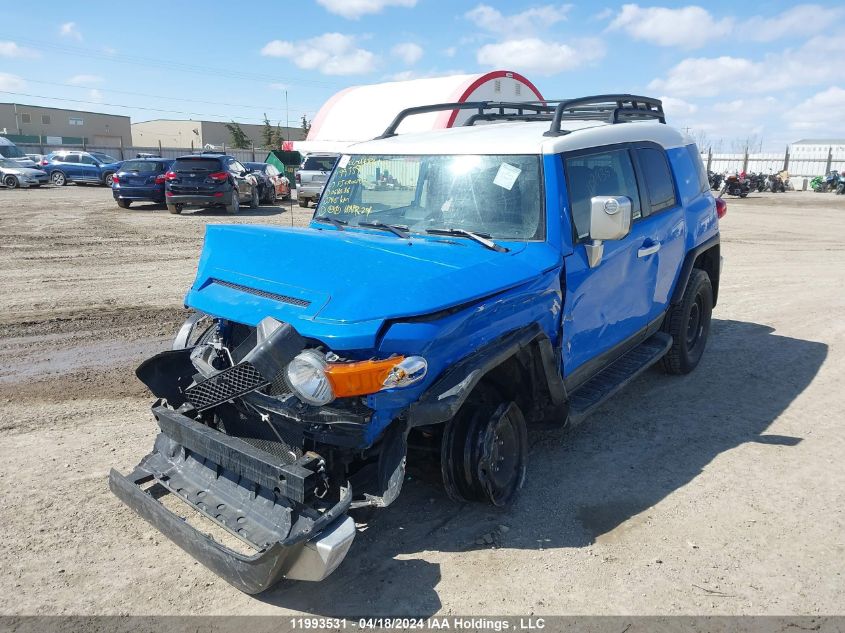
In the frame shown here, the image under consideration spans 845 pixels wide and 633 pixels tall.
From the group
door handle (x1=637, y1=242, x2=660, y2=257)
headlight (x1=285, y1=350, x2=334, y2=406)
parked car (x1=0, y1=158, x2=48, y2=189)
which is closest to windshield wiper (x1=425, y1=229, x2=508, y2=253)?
headlight (x1=285, y1=350, x2=334, y2=406)

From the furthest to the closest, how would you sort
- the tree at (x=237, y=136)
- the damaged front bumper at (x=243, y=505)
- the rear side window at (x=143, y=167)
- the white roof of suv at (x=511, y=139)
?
the tree at (x=237, y=136), the rear side window at (x=143, y=167), the white roof of suv at (x=511, y=139), the damaged front bumper at (x=243, y=505)

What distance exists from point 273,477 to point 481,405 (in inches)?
46.5

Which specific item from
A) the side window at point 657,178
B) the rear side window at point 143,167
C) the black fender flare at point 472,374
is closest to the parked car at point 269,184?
the rear side window at point 143,167

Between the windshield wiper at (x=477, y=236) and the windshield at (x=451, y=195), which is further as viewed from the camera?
the windshield at (x=451, y=195)

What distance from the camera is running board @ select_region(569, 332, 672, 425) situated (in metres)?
4.16

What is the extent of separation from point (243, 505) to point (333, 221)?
209 cm

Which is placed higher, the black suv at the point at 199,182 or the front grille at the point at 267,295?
the black suv at the point at 199,182

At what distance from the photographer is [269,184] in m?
21.9

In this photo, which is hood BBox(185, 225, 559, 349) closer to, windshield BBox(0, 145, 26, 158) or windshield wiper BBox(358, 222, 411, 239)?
windshield wiper BBox(358, 222, 411, 239)

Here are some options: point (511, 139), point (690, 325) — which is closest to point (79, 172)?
point (690, 325)

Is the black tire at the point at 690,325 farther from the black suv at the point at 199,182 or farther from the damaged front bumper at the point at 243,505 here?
the black suv at the point at 199,182

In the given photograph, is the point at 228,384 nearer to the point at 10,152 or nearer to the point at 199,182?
the point at 199,182

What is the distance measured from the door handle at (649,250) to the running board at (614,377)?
80cm

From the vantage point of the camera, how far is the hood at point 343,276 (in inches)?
116
